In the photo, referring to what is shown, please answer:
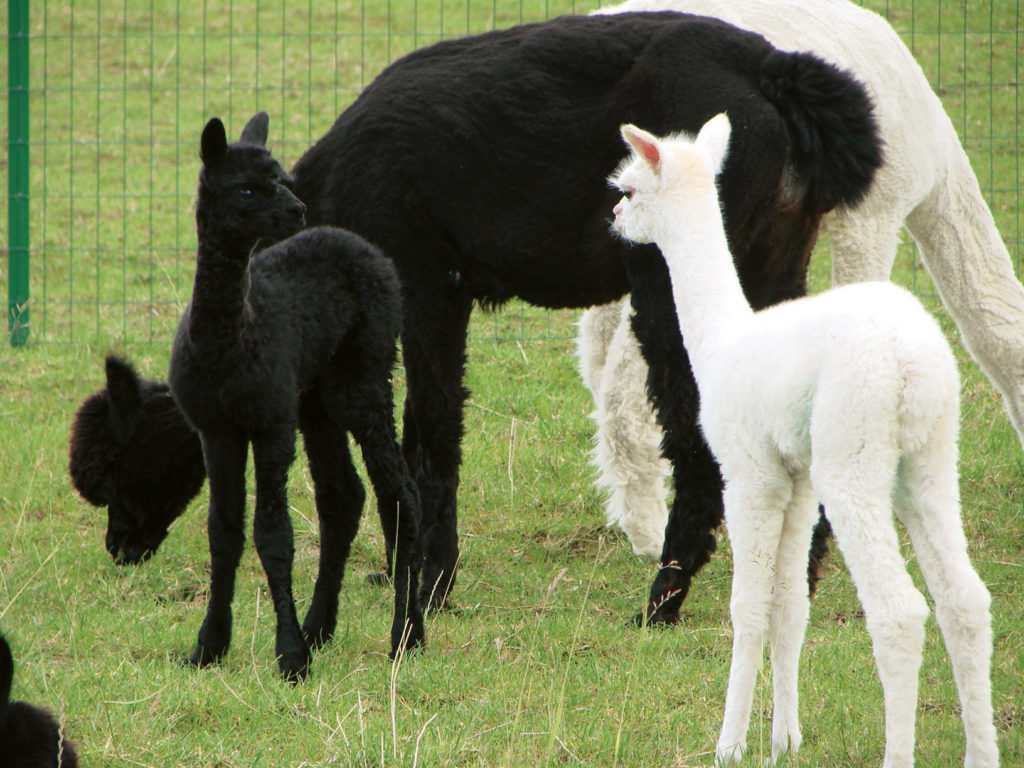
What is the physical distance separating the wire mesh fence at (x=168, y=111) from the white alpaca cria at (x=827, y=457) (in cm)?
464

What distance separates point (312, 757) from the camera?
321 centimetres

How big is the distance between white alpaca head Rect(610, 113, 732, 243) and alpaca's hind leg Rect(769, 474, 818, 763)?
815mm

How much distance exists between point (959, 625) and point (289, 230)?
2.08 meters

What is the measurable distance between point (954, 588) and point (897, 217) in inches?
90.5

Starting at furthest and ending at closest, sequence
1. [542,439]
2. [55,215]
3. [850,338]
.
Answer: [55,215]
[542,439]
[850,338]

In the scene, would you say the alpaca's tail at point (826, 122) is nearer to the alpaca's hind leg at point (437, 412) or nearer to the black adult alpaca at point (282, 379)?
the alpaca's hind leg at point (437, 412)

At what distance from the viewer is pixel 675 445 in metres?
4.27

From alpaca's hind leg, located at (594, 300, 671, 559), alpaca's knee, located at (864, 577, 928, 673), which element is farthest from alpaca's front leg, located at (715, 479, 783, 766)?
alpaca's hind leg, located at (594, 300, 671, 559)

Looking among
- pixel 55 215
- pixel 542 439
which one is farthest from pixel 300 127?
pixel 542 439

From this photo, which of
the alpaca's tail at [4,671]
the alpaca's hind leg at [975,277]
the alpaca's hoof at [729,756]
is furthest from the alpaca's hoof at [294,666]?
the alpaca's hind leg at [975,277]

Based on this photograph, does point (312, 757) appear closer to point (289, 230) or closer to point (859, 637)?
point (289, 230)

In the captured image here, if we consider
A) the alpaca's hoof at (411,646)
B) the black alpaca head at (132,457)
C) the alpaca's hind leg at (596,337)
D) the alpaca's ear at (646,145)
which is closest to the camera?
the alpaca's ear at (646,145)

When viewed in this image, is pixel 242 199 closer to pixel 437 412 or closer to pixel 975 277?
pixel 437 412

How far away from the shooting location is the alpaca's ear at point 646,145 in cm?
322
